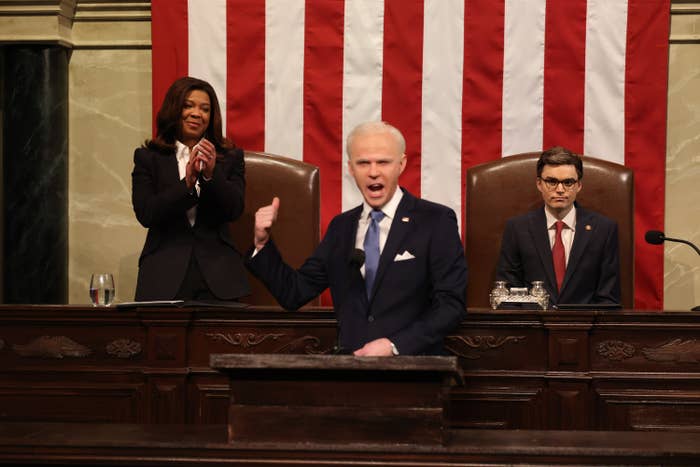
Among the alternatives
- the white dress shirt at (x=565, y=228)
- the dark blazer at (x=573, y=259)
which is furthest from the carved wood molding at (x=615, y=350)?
the white dress shirt at (x=565, y=228)

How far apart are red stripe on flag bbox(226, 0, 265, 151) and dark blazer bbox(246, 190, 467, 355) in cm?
269

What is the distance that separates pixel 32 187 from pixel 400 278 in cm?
319

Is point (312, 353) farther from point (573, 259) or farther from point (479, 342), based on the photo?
point (573, 259)

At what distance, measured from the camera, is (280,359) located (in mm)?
2074

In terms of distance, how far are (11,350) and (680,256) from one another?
3504 mm

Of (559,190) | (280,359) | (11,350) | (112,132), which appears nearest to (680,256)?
(559,190)

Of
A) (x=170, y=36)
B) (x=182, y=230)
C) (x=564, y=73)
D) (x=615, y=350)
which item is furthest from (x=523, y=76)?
(x=615, y=350)

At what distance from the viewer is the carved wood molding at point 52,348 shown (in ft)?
11.4

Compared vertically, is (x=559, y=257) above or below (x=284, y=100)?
below

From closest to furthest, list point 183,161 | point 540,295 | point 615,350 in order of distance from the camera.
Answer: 1. point 615,350
2. point 540,295
3. point 183,161

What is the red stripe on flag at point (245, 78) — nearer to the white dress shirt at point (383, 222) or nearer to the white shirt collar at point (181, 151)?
the white shirt collar at point (181, 151)

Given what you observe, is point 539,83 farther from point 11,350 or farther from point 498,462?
point 498,462

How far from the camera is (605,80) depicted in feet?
17.6

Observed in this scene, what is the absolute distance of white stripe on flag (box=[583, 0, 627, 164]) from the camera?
5.37 meters
